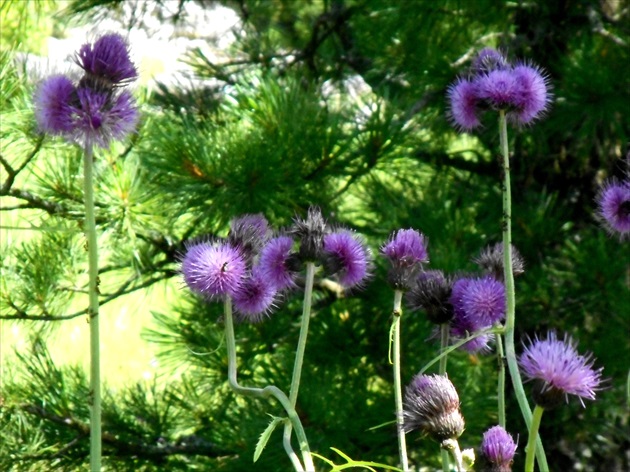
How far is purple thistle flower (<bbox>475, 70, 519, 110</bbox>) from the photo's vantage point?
2.31ft

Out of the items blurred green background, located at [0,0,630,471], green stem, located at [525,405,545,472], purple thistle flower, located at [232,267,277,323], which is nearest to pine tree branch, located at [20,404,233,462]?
blurred green background, located at [0,0,630,471]

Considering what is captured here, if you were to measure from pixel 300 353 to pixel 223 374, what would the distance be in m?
1.13

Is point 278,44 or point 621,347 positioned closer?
point 621,347

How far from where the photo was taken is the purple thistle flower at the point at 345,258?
2.44 ft

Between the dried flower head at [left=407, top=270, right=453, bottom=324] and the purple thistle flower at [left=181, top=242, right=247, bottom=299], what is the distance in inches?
5.2

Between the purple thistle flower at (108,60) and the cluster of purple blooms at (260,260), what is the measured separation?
132 mm

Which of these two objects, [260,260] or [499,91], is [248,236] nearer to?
[260,260]

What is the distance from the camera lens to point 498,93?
71 centimetres

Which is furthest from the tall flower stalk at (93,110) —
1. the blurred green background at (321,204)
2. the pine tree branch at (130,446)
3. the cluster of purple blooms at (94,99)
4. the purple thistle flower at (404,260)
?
the pine tree branch at (130,446)

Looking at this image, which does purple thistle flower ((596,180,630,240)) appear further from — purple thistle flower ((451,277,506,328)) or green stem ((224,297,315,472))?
green stem ((224,297,315,472))

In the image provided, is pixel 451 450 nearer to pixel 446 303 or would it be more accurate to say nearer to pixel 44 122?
pixel 446 303

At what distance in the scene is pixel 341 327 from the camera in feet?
5.48

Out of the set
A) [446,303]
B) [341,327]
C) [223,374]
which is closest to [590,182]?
[341,327]

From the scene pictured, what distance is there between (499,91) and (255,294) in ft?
0.75
